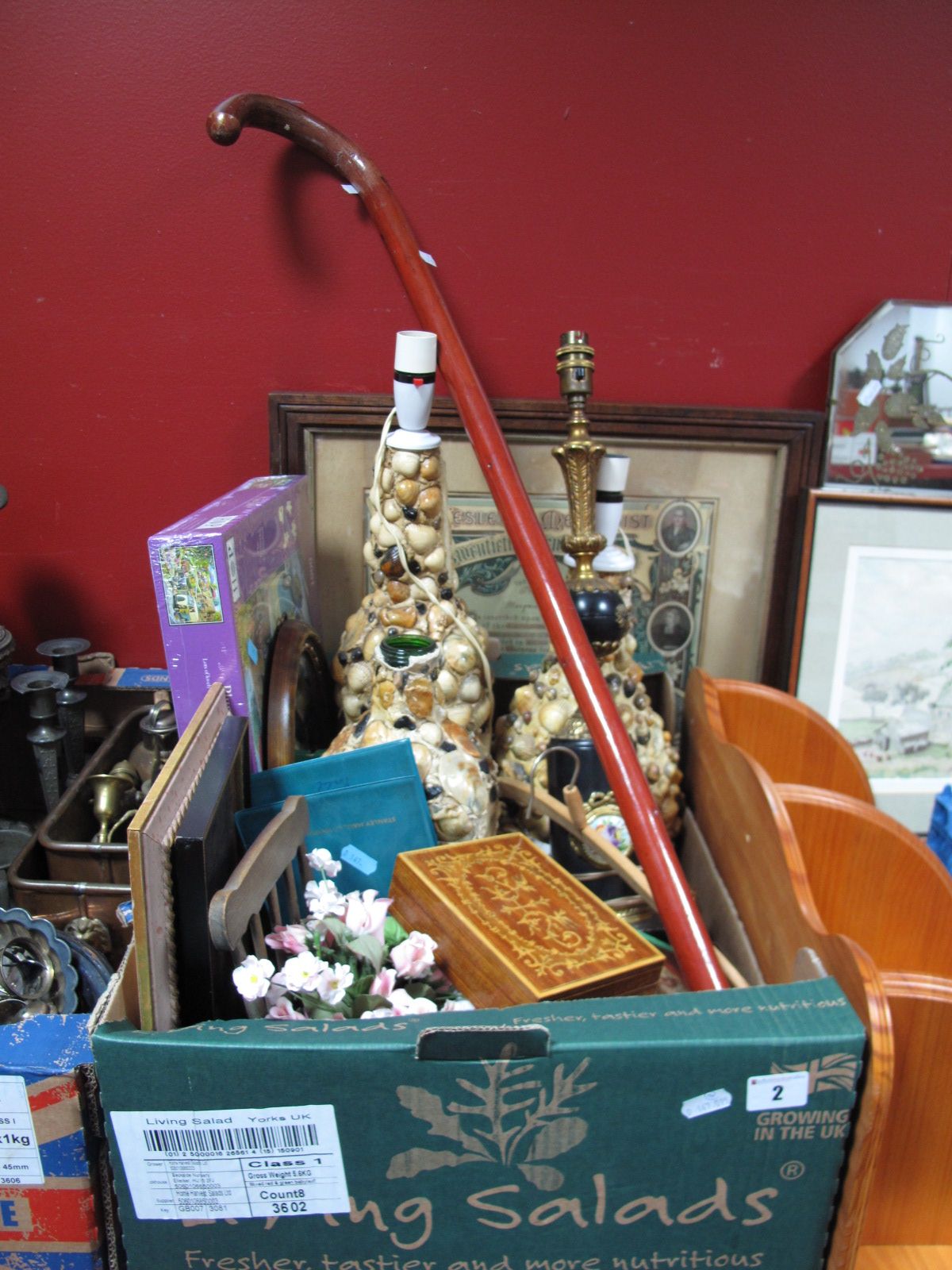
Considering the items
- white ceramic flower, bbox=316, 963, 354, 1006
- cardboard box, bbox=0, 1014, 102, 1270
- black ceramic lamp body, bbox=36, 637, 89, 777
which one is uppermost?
black ceramic lamp body, bbox=36, 637, 89, 777

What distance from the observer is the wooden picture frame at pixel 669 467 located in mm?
944

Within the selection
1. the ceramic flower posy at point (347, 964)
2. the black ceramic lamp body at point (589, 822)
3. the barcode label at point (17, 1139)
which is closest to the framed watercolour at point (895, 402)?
the black ceramic lamp body at point (589, 822)

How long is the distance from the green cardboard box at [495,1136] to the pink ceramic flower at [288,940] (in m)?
0.14

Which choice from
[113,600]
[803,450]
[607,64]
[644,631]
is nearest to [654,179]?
[607,64]

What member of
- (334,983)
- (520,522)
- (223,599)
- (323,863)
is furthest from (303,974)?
(520,522)

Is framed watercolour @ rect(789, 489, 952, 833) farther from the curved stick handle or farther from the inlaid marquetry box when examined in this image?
the inlaid marquetry box

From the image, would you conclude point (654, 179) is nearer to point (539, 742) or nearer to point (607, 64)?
point (607, 64)

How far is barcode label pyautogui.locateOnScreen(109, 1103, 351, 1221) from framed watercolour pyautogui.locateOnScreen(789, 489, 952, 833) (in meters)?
0.71

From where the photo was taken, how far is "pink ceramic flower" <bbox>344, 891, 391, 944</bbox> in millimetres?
674

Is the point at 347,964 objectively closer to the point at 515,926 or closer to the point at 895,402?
the point at 515,926

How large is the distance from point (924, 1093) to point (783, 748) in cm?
40

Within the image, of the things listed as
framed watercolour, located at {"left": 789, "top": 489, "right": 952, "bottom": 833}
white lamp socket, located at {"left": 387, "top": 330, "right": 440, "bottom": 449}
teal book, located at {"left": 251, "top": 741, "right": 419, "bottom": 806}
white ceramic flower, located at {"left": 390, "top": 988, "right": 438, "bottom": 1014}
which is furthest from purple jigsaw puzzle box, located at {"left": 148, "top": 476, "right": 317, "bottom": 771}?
framed watercolour, located at {"left": 789, "top": 489, "right": 952, "bottom": 833}

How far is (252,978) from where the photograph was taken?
56 centimetres

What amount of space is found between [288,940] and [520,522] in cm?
40
